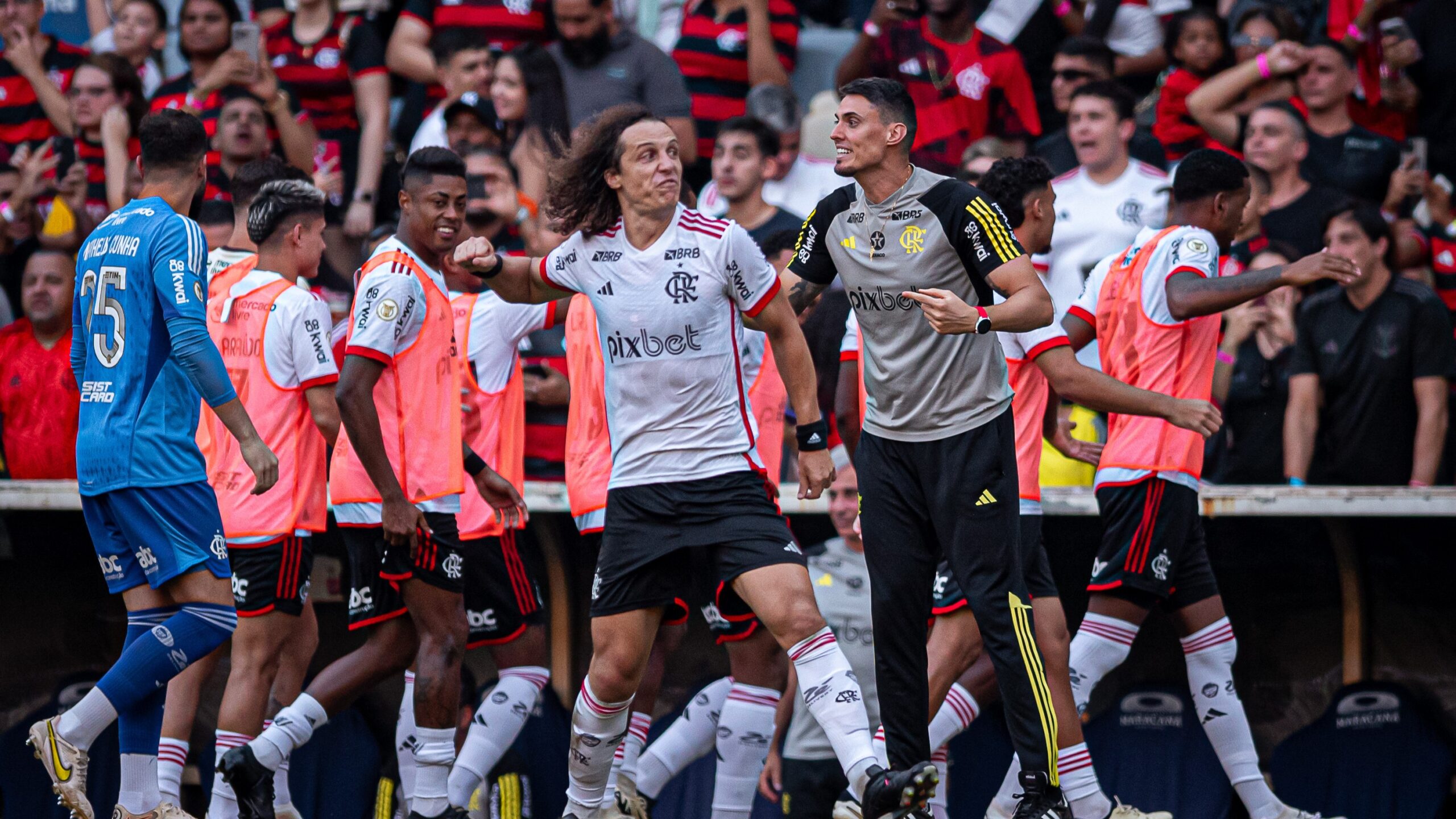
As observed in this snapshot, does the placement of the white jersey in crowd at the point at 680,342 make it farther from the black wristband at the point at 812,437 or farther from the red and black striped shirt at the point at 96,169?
the red and black striped shirt at the point at 96,169

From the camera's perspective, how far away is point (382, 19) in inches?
444

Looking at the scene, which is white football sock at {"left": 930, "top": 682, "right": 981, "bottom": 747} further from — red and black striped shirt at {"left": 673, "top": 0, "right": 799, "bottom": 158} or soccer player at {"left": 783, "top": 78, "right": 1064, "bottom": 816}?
red and black striped shirt at {"left": 673, "top": 0, "right": 799, "bottom": 158}

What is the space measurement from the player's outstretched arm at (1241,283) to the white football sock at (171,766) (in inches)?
189

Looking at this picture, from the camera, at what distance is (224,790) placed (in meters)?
6.89

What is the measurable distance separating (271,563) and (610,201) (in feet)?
8.12

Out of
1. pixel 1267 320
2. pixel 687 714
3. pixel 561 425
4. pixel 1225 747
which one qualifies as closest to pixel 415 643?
pixel 687 714

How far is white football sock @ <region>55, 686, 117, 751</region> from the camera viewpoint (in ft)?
19.4

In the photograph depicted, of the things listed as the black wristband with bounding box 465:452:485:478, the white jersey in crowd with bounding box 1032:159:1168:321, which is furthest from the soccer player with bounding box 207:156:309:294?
the white jersey in crowd with bounding box 1032:159:1168:321

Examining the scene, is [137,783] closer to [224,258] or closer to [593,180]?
[224,258]

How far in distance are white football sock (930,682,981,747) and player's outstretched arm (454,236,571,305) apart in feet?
7.97

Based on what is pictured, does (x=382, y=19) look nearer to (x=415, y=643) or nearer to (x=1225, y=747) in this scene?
(x=415, y=643)

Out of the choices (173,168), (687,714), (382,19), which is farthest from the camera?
(382,19)

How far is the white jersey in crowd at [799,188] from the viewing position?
9727 millimetres

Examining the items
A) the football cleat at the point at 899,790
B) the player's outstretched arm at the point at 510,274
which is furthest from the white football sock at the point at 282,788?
the football cleat at the point at 899,790
